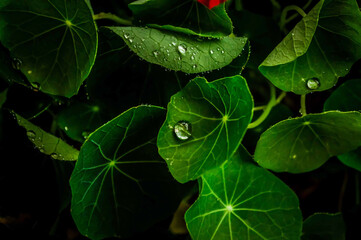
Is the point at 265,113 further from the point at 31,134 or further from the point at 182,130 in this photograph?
the point at 31,134

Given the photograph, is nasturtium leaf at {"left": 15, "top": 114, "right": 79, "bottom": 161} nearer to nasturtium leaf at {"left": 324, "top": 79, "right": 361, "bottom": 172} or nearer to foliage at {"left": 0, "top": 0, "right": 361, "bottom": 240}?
foliage at {"left": 0, "top": 0, "right": 361, "bottom": 240}

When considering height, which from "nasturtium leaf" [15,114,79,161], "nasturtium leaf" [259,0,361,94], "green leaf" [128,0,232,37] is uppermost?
"green leaf" [128,0,232,37]

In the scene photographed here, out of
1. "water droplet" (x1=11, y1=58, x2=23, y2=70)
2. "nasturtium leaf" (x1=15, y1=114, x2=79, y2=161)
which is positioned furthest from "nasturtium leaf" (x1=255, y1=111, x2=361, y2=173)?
"water droplet" (x1=11, y1=58, x2=23, y2=70)

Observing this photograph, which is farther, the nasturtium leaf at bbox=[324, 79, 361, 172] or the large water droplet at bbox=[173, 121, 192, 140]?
the nasturtium leaf at bbox=[324, 79, 361, 172]

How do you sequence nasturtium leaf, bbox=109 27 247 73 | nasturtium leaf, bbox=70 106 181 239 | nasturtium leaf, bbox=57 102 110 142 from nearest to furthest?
1. nasturtium leaf, bbox=109 27 247 73
2. nasturtium leaf, bbox=70 106 181 239
3. nasturtium leaf, bbox=57 102 110 142

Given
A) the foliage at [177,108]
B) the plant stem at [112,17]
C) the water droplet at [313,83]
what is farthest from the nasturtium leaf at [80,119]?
the water droplet at [313,83]

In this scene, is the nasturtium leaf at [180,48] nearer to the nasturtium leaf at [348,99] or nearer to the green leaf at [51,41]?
the green leaf at [51,41]

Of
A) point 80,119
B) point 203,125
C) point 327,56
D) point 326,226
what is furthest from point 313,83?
point 80,119
